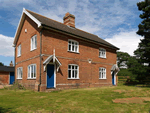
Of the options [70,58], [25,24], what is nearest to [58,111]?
[70,58]

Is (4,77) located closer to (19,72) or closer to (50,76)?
(19,72)

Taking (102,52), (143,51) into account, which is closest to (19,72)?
(102,52)

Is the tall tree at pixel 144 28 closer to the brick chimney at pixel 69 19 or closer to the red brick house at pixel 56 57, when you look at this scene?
the red brick house at pixel 56 57

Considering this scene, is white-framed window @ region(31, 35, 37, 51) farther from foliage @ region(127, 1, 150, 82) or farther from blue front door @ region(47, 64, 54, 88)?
foliage @ region(127, 1, 150, 82)

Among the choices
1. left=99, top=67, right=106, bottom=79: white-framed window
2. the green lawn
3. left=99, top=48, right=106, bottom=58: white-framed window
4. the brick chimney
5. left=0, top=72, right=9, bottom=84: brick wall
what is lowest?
left=0, top=72, right=9, bottom=84: brick wall

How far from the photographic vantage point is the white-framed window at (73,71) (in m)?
15.9

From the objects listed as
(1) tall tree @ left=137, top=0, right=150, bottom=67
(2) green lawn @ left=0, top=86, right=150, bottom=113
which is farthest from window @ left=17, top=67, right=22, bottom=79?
(1) tall tree @ left=137, top=0, right=150, bottom=67

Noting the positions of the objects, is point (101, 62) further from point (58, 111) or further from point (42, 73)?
point (58, 111)

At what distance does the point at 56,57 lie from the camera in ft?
47.6

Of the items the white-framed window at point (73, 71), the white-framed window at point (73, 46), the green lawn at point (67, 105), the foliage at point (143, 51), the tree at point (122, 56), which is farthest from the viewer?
the tree at point (122, 56)

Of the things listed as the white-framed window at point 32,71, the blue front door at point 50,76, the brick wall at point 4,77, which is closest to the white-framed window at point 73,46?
the blue front door at point 50,76

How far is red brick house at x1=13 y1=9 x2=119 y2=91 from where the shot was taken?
13844mm

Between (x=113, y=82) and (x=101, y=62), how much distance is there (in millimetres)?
4701

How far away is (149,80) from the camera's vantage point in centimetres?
2222
